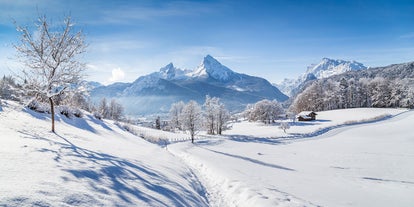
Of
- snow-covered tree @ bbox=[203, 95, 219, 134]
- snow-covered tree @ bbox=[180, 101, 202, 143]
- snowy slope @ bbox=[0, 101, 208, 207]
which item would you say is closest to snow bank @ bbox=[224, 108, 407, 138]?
snow-covered tree @ bbox=[203, 95, 219, 134]

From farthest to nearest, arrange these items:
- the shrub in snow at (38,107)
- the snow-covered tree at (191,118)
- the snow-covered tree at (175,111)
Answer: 1. the snow-covered tree at (175,111)
2. the snow-covered tree at (191,118)
3. the shrub in snow at (38,107)

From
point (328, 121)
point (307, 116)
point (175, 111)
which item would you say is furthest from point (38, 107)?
point (307, 116)

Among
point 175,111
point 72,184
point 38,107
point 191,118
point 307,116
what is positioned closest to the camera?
point 72,184

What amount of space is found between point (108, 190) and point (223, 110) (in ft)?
204

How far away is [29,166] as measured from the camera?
6.53 m

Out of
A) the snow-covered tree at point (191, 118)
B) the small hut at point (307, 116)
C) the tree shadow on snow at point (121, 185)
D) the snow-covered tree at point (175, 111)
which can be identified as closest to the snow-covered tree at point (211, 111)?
the snow-covered tree at point (191, 118)

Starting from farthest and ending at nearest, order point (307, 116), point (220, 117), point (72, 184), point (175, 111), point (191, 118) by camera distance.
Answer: point (307, 116) → point (175, 111) → point (220, 117) → point (191, 118) → point (72, 184)

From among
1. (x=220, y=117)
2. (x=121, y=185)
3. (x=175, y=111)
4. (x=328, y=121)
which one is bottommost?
(x=328, y=121)

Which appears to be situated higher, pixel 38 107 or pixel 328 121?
pixel 38 107

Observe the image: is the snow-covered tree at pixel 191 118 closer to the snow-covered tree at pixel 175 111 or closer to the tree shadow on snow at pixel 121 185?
the snow-covered tree at pixel 175 111

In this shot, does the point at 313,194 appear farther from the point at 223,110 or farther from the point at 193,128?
the point at 223,110

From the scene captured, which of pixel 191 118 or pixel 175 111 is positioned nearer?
pixel 191 118

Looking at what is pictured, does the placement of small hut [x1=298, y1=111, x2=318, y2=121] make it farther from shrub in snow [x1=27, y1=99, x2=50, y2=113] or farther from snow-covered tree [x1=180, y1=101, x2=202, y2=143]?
shrub in snow [x1=27, y1=99, x2=50, y2=113]

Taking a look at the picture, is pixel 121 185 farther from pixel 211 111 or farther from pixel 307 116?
pixel 307 116
